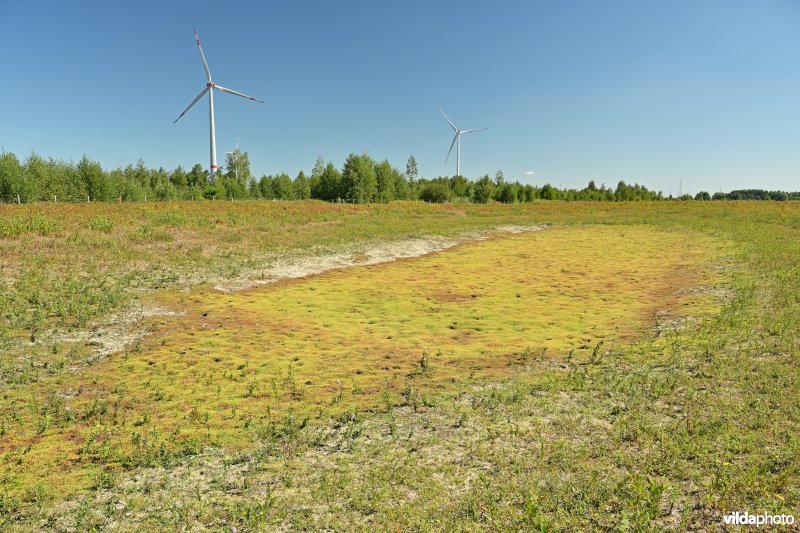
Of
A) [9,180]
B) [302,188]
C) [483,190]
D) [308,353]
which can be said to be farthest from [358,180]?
[308,353]

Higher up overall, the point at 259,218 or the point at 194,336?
the point at 259,218

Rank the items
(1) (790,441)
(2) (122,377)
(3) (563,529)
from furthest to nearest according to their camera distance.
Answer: (2) (122,377) < (1) (790,441) < (3) (563,529)

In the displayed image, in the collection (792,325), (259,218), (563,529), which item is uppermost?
(259,218)

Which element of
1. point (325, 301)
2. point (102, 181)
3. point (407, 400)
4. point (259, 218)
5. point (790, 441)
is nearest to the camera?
point (790, 441)

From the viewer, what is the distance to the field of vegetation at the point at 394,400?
6.89 meters

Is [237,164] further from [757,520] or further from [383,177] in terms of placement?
[757,520]

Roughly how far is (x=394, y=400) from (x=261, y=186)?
126604mm

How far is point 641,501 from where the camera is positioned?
21.9ft

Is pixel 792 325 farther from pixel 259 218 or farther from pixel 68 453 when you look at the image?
pixel 259 218

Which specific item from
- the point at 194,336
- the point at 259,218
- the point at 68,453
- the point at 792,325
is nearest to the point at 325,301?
the point at 194,336

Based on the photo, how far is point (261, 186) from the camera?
128500 millimetres

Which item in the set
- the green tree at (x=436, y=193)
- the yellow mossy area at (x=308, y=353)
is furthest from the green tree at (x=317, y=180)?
the yellow mossy area at (x=308, y=353)

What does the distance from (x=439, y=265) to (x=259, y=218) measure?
97.6 feet

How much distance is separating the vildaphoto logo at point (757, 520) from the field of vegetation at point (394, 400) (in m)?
0.16
